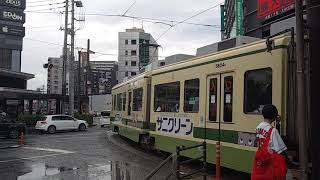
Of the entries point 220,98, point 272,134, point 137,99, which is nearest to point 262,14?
point 137,99

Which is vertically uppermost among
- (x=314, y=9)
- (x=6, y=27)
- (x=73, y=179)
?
(x=6, y=27)

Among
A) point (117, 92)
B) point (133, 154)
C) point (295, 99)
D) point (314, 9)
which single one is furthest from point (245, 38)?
point (117, 92)

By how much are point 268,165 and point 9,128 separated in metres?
27.5

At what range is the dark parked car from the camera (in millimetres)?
31219

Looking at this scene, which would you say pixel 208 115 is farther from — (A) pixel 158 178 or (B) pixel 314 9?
(B) pixel 314 9

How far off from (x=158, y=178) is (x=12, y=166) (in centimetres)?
579

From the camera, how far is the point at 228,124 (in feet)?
37.4

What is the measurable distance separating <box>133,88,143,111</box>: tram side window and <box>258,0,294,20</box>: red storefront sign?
22.1 ft

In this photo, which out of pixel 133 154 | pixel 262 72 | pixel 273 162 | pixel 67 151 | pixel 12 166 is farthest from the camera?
pixel 67 151

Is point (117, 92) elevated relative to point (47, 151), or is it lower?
elevated

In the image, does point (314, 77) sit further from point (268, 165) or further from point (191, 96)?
point (191, 96)

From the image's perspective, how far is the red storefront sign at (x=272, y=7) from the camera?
65.4 ft

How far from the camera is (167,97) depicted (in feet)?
51.9

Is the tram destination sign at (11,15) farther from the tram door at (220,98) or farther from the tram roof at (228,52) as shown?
the tram door at (220,98)
